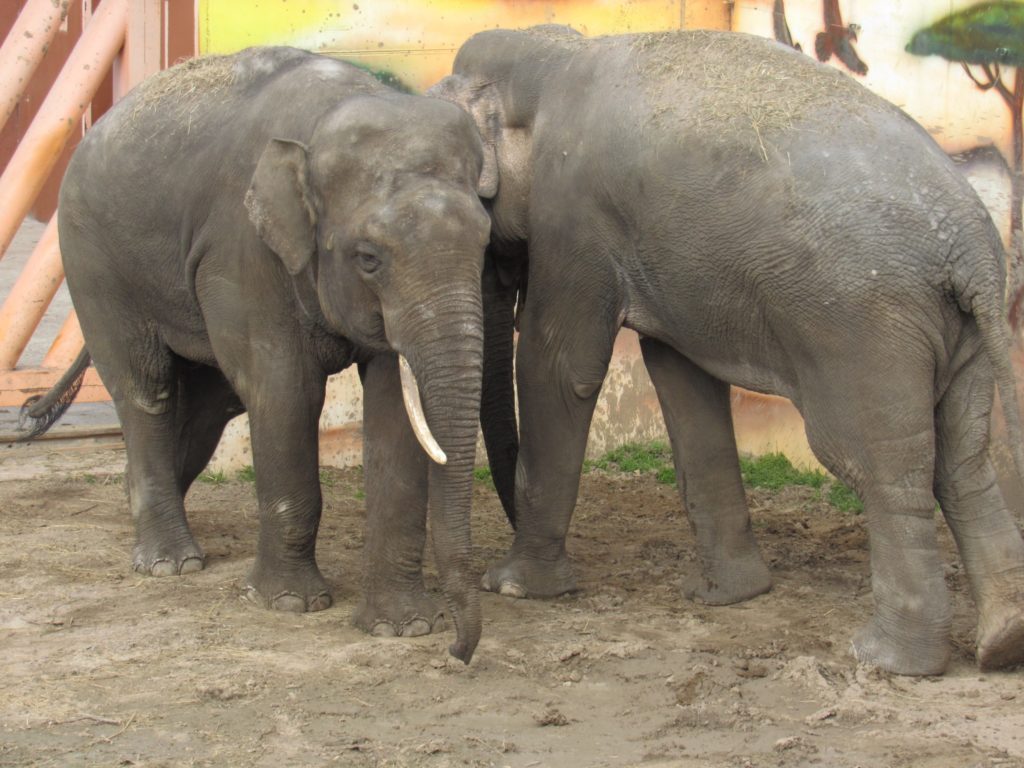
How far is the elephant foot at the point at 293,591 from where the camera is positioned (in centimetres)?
557

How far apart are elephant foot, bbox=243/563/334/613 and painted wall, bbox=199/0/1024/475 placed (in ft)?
7.86

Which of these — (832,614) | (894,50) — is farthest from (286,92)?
(894,50)

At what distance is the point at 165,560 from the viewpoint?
6.17 metres

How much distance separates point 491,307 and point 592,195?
710 millimetres

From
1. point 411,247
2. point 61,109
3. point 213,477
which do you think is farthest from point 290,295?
point 61,109

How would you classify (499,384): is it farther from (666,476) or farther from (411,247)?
(666,476)

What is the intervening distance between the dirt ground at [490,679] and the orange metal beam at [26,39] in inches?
111

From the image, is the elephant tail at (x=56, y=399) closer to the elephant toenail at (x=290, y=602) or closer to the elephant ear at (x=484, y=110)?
the elephant toenail at (x=290, y=602)

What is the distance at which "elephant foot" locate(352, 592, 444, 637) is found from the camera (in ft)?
17.4

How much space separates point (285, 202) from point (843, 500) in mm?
3467

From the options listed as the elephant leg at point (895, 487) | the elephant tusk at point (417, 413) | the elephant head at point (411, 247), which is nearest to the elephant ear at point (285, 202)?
the elephant head at point (411, 247)

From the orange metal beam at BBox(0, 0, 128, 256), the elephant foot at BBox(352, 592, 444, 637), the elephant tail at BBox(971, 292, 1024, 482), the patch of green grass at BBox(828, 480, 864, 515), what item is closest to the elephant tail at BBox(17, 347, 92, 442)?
the orange metal beam at BBox(0, 0, 128, 256)

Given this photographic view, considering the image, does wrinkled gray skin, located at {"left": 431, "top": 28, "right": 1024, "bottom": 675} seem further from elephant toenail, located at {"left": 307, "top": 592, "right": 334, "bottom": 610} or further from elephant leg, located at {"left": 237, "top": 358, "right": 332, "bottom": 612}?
elephant leg, located at {"left": 237, "top": 358, "right": 332, "bottom": 612}

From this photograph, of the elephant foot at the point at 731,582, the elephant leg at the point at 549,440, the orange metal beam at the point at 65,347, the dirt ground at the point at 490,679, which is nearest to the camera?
the dirt ground at the point at 490,679
